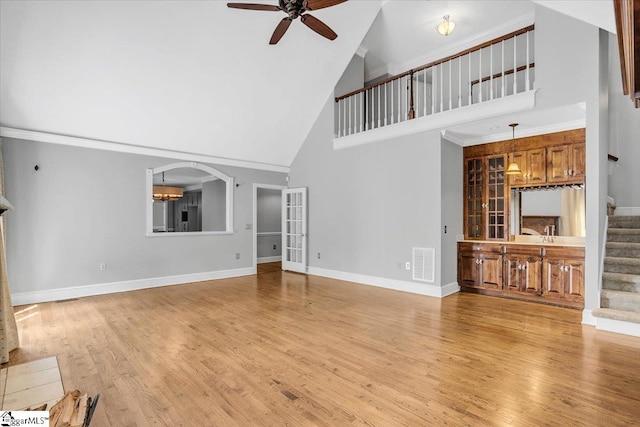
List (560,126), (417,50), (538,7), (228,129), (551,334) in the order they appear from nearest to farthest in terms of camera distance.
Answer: (551,334) < (538,7) < (560,126) < (228,129) < (417,50)

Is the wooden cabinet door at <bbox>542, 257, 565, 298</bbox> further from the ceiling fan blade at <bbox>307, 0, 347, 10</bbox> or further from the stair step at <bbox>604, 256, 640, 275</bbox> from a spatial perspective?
the ceiling fan blade at <bbox>307, 0, 347, 10</bbox>

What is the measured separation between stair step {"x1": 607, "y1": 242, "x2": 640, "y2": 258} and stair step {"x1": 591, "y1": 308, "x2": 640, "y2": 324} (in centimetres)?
92

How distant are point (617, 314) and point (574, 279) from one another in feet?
3.37

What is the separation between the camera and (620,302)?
12.5 ft

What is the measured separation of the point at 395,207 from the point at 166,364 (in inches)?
171

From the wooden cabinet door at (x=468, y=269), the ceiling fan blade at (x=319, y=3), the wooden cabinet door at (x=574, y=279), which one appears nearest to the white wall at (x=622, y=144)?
the wooden cabinet door at (x=574, y=279)

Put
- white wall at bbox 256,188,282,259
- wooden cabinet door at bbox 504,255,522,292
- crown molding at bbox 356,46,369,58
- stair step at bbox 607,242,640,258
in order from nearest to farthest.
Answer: stair step at bbox 607,242,640,258
wooden cabinet door at bbox 504,255,522,292
crown molding at bbox 356,46,369,58
white wall at bbox 256,188,282,259

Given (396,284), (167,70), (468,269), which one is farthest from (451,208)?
(167,70)

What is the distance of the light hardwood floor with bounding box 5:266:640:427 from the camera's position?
2.19 m

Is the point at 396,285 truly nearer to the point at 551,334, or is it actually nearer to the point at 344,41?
the point at 551,334

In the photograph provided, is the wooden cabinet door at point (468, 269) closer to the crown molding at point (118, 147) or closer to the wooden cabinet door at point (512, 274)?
the wooden cabinet door at point (512, 274)

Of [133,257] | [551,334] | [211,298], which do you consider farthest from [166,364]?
[551,334]

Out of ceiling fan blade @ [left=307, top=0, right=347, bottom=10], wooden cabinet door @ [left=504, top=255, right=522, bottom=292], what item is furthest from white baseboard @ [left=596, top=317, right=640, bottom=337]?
ceiling fan blade @ [left=307, top=0, right=347, bottom=10]

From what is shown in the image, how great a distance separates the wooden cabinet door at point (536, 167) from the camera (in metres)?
5.20
